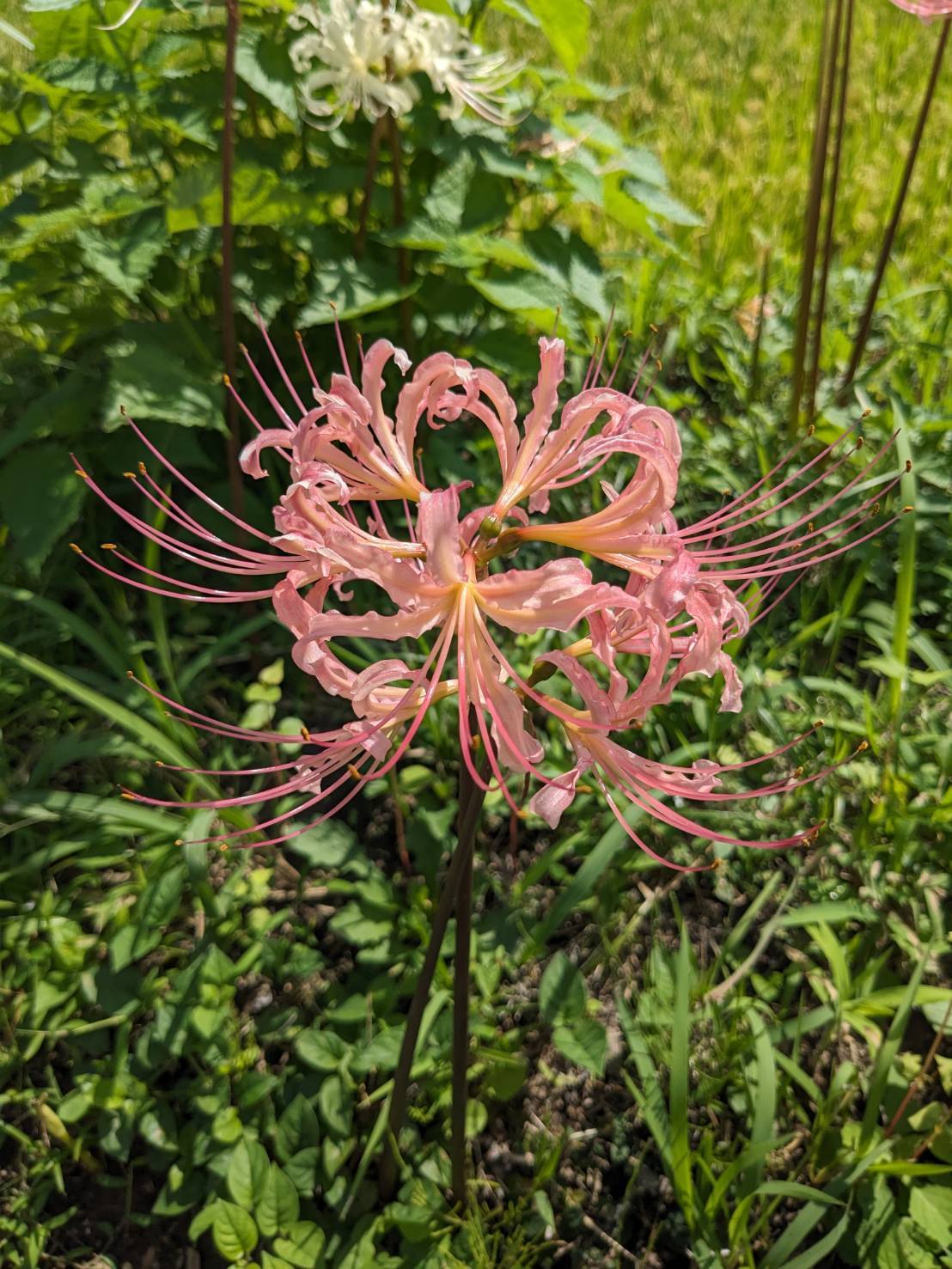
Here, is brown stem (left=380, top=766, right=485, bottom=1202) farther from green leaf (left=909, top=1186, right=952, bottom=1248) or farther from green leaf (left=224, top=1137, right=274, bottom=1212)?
green leaf (left=909, top=1186, right=952, bottom=1248)

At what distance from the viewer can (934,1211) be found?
4.84 feet

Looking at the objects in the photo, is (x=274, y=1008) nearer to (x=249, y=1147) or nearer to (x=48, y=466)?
(x=249, y=1147)

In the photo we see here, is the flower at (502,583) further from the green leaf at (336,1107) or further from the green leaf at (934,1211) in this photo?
the green leaf at (934,1211)

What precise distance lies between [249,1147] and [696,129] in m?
4.35

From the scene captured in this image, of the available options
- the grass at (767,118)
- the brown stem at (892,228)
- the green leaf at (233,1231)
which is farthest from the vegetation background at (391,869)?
the grass at (767,118)

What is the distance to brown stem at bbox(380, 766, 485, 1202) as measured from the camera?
3.59ft

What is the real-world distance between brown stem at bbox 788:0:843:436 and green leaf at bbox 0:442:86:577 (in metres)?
1.82

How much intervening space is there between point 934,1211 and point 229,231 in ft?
6.97

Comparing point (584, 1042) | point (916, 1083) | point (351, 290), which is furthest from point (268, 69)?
point (916, 1083)

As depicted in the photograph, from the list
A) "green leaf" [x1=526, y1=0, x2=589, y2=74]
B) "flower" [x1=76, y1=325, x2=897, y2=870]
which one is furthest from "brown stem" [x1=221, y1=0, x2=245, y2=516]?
"flower" [x1=76, y1=325, x2=897, y2=870]

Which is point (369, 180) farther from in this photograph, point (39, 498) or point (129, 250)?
point (39, 498)

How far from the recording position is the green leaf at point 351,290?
208 centimetres

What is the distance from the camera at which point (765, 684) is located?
2.04 metres

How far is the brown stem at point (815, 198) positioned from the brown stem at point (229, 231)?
4.63ft
